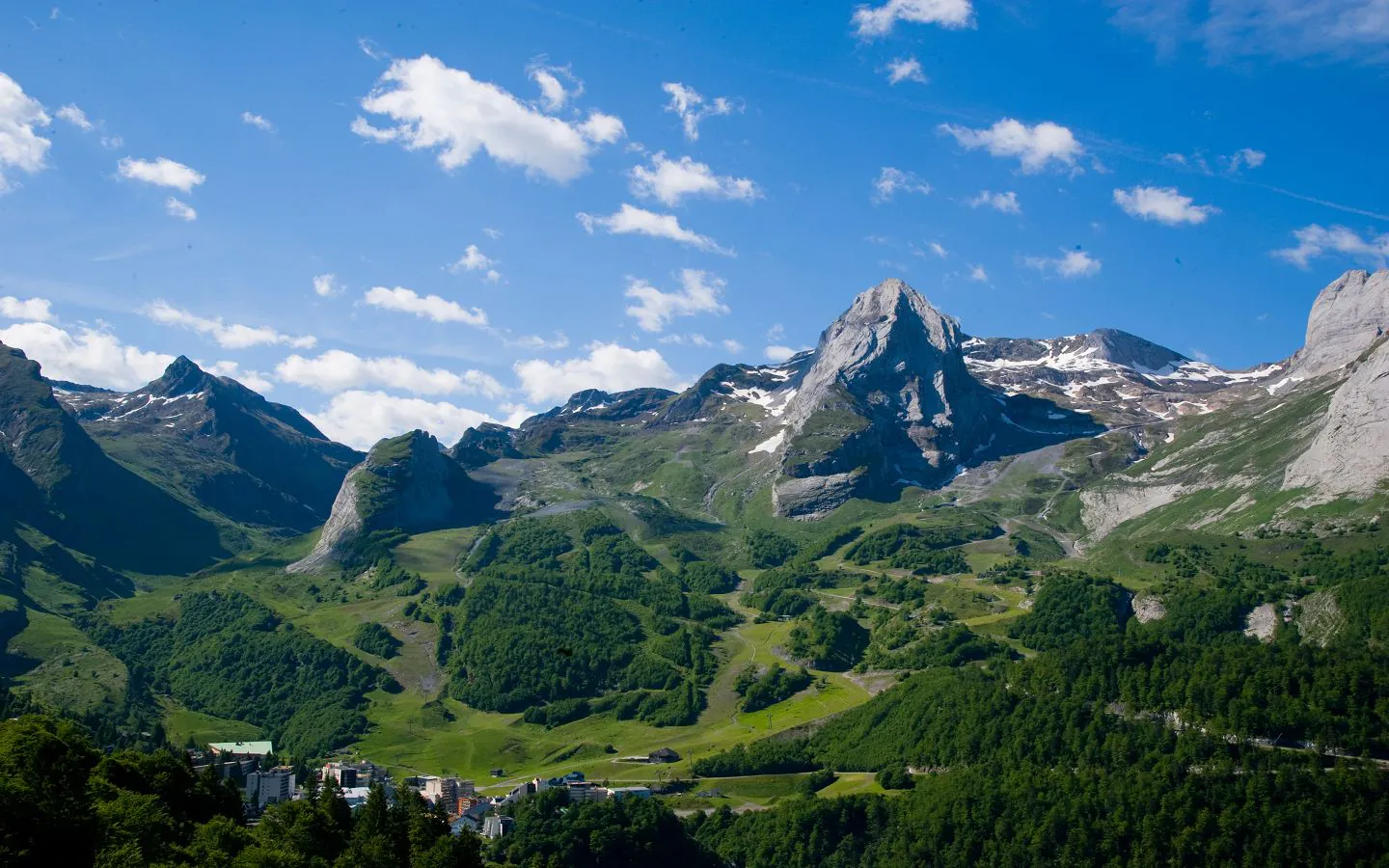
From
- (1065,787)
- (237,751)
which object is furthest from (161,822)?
(237,751)

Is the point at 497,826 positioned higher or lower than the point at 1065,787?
lower

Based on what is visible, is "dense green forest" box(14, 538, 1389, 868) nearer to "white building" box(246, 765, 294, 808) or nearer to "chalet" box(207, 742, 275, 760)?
"white building" box(246, 765, 294, 808)

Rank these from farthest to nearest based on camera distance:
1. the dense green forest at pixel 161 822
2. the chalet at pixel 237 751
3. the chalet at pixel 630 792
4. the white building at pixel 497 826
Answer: the chalet at pixel 237 751, the chalet at pixel 630 792, the white building at pixel 497 826, the dense green forest at pixel 161 822

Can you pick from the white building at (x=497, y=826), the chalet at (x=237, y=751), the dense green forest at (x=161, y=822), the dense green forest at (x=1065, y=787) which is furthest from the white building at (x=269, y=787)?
the dense green forest at (x=161, y=822)

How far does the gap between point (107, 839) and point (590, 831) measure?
7899cm

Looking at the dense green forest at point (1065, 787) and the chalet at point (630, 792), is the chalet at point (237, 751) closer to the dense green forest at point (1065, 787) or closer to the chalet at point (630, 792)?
the dense green forest at point (1065, 787)

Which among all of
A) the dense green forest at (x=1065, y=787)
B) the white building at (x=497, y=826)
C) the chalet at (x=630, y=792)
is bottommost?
the white building at (x=497, y=826)

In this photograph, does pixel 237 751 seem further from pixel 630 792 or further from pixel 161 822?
pixel 161 822

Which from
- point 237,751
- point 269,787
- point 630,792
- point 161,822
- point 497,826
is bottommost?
point 497,826

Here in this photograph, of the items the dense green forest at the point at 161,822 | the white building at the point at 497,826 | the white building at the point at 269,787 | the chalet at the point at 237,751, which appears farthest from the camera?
the chalet at the point at 237,751

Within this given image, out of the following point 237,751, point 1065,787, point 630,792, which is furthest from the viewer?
point 237,751

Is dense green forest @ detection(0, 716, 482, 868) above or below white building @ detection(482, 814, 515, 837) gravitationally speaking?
above

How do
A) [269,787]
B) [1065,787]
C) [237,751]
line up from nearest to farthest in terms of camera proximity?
[1065,787] < [269,787] < [237,751]

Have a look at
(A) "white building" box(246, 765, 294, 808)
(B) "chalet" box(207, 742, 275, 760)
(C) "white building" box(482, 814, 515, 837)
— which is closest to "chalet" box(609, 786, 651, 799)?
(C) "white building" box(482, 814, 515, 837)
